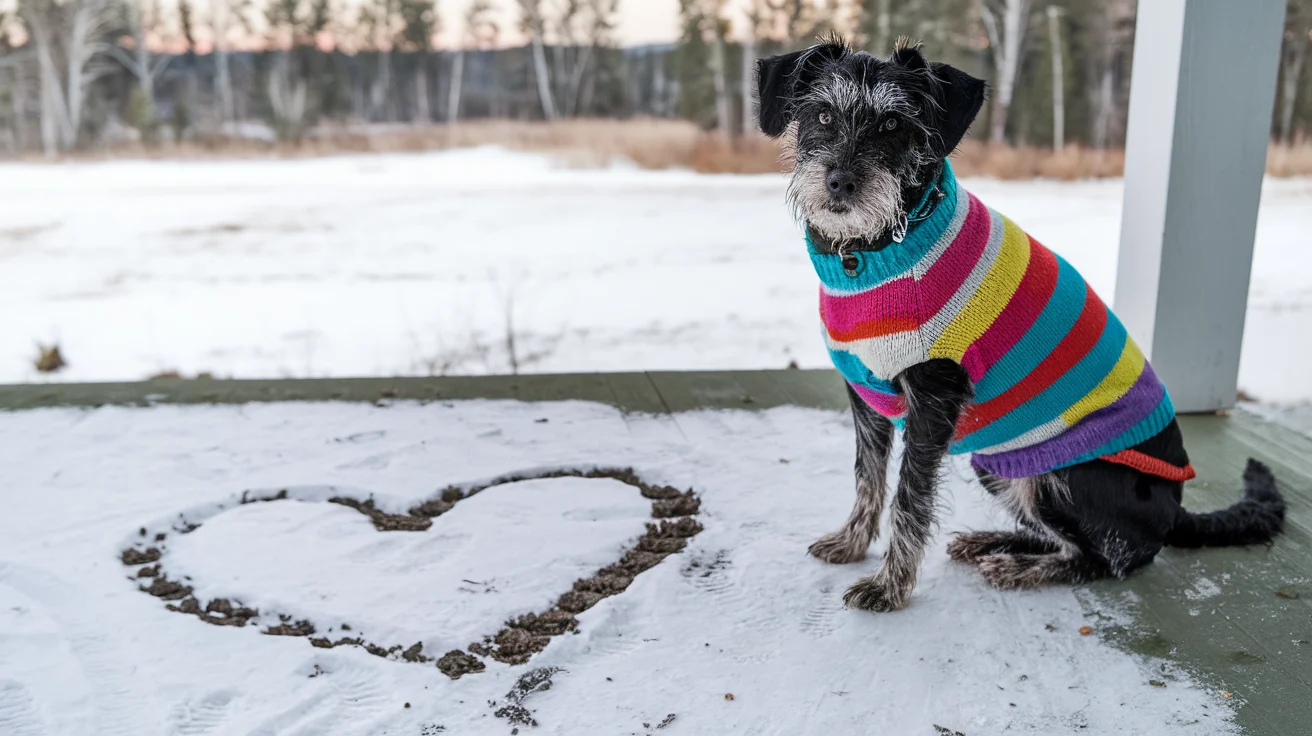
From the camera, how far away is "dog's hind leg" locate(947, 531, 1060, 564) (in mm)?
2367

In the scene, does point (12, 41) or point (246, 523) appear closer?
point (246, 523)

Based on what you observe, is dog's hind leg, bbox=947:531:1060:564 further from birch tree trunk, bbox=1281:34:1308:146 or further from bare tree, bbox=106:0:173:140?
bare tree, bbox=106:0:173:140

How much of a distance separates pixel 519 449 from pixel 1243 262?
2.44 metres

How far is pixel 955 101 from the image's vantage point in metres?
1.95

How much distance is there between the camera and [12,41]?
8.35 m

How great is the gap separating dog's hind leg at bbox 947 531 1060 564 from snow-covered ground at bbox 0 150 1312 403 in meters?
3.98

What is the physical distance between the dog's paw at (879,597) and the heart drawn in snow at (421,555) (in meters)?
0.50

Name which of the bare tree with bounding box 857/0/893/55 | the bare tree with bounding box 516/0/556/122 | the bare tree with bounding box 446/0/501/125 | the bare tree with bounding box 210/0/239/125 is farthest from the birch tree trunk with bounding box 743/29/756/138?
the bare tree with bounding box 210/0/239/125

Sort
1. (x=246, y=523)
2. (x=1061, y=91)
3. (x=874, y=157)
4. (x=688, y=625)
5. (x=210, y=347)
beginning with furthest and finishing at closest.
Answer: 1. (x=1061, y=91)
2. (x=210, y=347)
3. (x=246, y=523)
4. (x=688, y=625)
5. (x=874, y=157)

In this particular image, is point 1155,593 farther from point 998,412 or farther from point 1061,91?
point 1061,91

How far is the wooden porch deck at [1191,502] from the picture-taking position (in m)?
1.92

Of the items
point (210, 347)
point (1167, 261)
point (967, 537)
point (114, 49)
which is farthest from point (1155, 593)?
point (114, 49)

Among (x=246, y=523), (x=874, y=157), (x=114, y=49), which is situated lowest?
(x=246, y=523)

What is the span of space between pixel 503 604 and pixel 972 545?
113 centimetres
